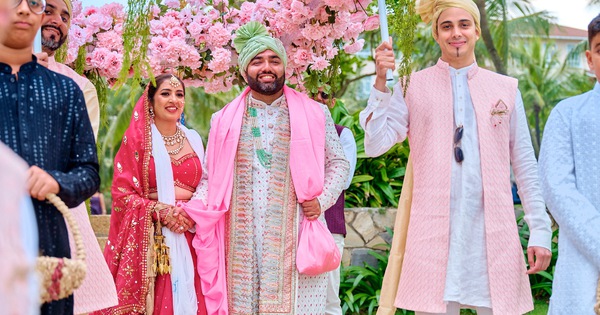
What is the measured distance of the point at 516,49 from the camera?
37.9m

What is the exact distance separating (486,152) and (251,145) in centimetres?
141

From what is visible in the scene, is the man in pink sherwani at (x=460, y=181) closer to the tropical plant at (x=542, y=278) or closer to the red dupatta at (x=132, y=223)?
the red dupatta at (x=132, y=223)

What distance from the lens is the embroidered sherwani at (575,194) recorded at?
3.88 metres

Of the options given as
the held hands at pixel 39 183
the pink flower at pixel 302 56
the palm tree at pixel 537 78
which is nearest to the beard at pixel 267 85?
the pink flower at pixel 302 56

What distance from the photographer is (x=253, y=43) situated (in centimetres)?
551

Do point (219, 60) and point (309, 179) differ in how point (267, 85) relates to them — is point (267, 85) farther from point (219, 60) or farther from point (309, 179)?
point (219, 60)

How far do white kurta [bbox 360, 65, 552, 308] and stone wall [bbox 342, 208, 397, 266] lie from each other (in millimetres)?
4280

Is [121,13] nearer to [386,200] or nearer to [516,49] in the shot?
[386,200]

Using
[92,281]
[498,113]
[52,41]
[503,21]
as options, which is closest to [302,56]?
[498,113]

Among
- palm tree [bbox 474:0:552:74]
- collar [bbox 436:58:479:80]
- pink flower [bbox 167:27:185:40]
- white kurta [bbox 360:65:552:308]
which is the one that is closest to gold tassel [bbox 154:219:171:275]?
pink flower [bbox 167:27:185:40]

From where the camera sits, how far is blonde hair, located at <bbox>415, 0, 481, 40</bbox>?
5164mm

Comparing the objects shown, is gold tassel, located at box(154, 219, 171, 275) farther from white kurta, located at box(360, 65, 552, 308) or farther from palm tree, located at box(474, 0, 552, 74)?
palm tree, located at box(474, 0, 552, 74)

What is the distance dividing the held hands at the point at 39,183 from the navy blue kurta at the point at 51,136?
69 mm

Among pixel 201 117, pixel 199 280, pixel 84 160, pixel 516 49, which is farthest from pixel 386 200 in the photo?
pixel 516 49
